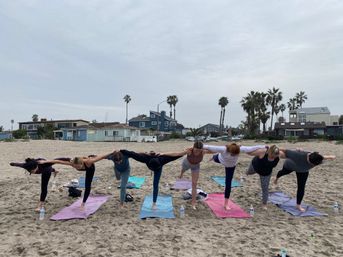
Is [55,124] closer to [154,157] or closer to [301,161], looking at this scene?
[154,157]

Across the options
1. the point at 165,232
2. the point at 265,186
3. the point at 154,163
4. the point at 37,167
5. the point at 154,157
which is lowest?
the point at 165,232

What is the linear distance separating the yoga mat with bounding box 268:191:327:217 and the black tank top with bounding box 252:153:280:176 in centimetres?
106

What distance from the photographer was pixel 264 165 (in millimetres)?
7586

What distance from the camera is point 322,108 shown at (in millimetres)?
70750

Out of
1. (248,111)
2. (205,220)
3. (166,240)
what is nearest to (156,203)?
(205,220)

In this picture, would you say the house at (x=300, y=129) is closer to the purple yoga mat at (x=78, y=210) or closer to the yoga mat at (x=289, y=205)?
the yoga mat at (x=289, y=205)

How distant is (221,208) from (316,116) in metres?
67.7

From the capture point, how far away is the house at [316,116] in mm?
68188

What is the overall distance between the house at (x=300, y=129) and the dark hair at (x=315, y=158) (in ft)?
181

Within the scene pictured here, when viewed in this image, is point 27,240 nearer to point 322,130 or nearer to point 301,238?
point 301,238

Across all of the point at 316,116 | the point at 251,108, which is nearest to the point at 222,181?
the point at 251,108

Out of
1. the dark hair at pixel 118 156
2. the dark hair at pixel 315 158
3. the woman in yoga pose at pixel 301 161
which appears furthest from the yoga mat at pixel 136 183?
the dark hair at pixel 315 158

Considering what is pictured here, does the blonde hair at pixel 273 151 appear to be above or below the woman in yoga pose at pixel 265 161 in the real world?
above

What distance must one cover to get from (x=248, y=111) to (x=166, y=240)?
60407 millimetres
